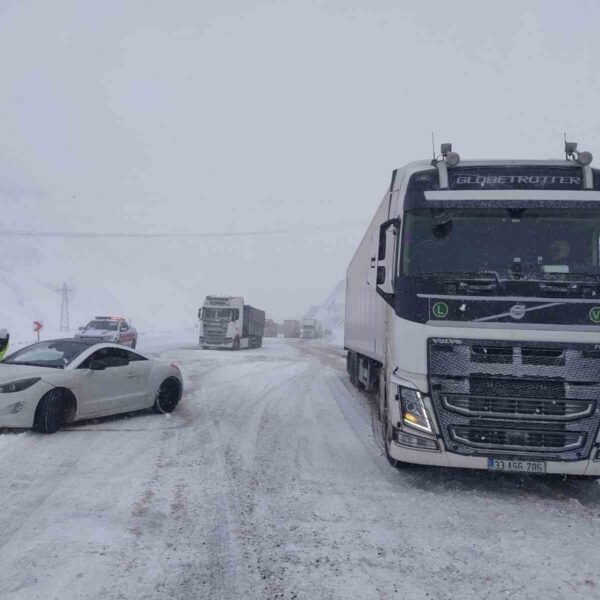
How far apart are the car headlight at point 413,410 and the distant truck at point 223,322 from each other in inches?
1160

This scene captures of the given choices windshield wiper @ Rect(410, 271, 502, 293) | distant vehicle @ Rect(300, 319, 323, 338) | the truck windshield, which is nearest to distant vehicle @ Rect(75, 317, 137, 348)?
the truck windshield

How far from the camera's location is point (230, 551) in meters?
4.28

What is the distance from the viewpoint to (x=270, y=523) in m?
4.87

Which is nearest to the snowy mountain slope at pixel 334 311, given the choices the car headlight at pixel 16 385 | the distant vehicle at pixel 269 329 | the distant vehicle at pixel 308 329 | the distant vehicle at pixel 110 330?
the distant vehicle at pixel 269 329

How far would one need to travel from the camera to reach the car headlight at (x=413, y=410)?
19.3 feet

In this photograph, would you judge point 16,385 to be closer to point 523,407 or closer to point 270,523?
point 270,523

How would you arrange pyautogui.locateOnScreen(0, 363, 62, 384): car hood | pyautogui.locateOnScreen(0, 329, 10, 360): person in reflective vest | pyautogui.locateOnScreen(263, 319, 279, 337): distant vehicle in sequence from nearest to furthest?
pyautogui.locateOnScreen(0, 363, 62, 384): car hood
pyautogui.locateOnScreen(0, 329, 10, 360): person in reflective vest
pyautogui.locateOnScreen(263, 319, 279, 337): distant vehicle

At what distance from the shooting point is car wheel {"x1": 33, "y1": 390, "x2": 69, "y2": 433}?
7844 millimetres

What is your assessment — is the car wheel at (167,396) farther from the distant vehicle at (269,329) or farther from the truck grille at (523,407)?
the distant vehicle at (269,329)

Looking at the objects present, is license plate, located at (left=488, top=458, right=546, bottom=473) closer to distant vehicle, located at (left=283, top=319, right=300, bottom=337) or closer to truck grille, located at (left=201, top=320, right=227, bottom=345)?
truck grille, located at (left=201, top=320, right=227, bottom=345)

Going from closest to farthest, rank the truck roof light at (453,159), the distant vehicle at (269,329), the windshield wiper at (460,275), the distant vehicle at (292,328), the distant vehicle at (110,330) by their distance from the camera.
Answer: the windshield wiper at (460,275) < the truck roof light at (453,159) < the distant vehicle at (110,330) < the distant vehicle at (292,328) < the distant vehicle at (269,329)

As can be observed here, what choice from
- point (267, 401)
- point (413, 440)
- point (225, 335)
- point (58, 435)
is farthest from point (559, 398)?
point (225, 335)

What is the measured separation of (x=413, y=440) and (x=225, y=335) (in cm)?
2965

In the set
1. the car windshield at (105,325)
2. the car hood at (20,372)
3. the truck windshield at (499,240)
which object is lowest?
the car hood at (20,372)
